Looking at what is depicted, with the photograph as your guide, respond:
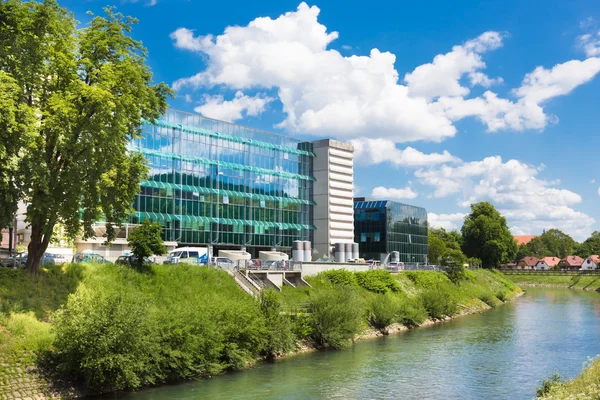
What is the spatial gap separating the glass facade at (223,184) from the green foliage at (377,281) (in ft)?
65.8

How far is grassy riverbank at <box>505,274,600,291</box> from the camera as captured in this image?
436ft

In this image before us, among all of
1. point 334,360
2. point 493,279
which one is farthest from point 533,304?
point 334,360

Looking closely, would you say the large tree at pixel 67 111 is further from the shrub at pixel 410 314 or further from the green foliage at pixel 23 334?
the shrub at pixel 410 314

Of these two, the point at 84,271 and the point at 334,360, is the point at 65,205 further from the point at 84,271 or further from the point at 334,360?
the point at 334,360

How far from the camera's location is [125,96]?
3609 cm

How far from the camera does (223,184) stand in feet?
257

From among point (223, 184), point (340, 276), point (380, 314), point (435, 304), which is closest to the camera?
point (380, 314)

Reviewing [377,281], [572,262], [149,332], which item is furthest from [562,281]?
[149,332]

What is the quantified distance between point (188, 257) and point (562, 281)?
114m

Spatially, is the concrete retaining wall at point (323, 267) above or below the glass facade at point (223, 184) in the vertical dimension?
below

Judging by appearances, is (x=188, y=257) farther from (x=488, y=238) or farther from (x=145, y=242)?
(x=488, y=238)

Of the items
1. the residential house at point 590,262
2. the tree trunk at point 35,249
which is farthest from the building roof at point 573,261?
the tree trunk at point 35,249

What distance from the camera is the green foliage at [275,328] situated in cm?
4069

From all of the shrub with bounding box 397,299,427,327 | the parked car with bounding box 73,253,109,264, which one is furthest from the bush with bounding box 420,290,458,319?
the parked car with bounding box 73,253,109,264
